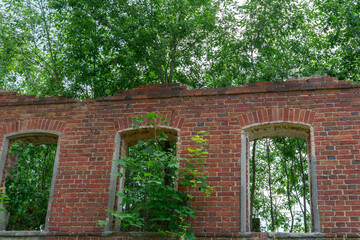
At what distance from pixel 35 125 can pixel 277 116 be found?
4.70 m

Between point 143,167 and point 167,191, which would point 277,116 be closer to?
point 167,191

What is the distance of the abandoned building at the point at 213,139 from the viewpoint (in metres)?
6.30

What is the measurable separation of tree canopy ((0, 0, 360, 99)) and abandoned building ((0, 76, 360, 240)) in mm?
2914

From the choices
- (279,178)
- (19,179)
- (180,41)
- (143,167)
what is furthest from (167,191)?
(279,178)

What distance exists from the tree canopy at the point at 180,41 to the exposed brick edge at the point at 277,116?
320 centimetres

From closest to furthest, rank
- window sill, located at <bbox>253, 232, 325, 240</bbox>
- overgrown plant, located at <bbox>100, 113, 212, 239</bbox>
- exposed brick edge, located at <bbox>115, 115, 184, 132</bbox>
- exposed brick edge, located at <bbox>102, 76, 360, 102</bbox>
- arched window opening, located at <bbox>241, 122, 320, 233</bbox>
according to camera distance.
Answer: window sill, located at <bbox>253, 232, 325, 240</bbox> < overgrown plant, located at <bbox>100, 113, 212, 239</bbox> < exposed brick edge, located at <bbox>102, 76, 360, 102</bbox> < exposed brick edge, located at <bbox>115, 115, 184, 132</bbox> < arched window opening, located at <bbox>241, 122, 320, 233</bbox>

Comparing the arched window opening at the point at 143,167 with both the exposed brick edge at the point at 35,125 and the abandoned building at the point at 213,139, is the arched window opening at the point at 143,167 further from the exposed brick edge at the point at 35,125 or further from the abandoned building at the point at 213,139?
the exposed brick edge at the point at 35,125

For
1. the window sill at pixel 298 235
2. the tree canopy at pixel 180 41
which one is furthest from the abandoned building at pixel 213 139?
the tree canopy at pixel 180 41

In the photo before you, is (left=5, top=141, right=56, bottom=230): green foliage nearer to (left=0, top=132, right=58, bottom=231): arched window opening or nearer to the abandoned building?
(left=0, top=132, right=58, bottom=231): arched window opening

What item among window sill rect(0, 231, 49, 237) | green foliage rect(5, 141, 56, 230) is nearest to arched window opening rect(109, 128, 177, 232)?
window sill rect(0, 231, 49, 237)

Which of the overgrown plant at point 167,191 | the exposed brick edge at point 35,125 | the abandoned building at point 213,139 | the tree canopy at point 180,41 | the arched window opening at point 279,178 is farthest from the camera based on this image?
the arched window opening at point 279,178

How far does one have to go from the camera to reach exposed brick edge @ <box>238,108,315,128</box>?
677 cm

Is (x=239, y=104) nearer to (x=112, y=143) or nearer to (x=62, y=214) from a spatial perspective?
(x=112, y=143)

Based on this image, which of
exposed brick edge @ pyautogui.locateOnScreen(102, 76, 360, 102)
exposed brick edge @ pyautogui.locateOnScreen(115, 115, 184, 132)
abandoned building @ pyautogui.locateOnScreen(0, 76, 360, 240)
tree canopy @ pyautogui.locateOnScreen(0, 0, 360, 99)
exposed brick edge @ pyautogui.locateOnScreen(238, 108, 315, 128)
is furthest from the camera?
tree canopy @ pyautogui.locateOnScreen(0, 0, 360, 99)
